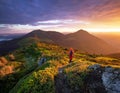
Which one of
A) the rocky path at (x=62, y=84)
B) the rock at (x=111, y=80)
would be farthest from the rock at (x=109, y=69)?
the rocky path at (x=62, y=84)

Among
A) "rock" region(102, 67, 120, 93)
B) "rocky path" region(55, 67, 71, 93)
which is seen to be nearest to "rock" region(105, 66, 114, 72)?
"rock" region(102, 67, 120, 93)

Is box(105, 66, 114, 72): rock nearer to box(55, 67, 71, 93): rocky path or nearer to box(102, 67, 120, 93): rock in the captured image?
box(102, 67, 120, 93): rock

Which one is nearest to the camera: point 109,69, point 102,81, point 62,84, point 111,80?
point 111,80

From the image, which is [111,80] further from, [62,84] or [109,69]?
[62,84]

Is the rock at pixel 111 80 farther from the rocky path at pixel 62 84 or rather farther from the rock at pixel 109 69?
the rocky path at pixel 62 84

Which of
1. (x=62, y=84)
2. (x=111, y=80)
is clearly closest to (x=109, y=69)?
(x=111, y=80)

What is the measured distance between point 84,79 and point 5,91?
1539 centimetres

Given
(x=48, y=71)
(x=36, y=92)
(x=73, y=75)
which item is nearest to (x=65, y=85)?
(x=73, y=75)

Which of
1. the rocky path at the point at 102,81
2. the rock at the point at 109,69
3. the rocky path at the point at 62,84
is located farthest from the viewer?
the rocky path at the point at 62,84

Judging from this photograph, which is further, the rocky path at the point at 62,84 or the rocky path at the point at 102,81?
the rocky path at the point at 62,84

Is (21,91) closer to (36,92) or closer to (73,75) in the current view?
(36,92)

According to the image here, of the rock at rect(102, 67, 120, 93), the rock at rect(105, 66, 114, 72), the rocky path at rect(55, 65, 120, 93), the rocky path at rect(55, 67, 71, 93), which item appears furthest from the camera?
the rocky path at rect(55, 67, 71, 93)

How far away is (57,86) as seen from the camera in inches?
454

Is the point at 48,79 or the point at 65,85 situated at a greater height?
the point at 65,85
